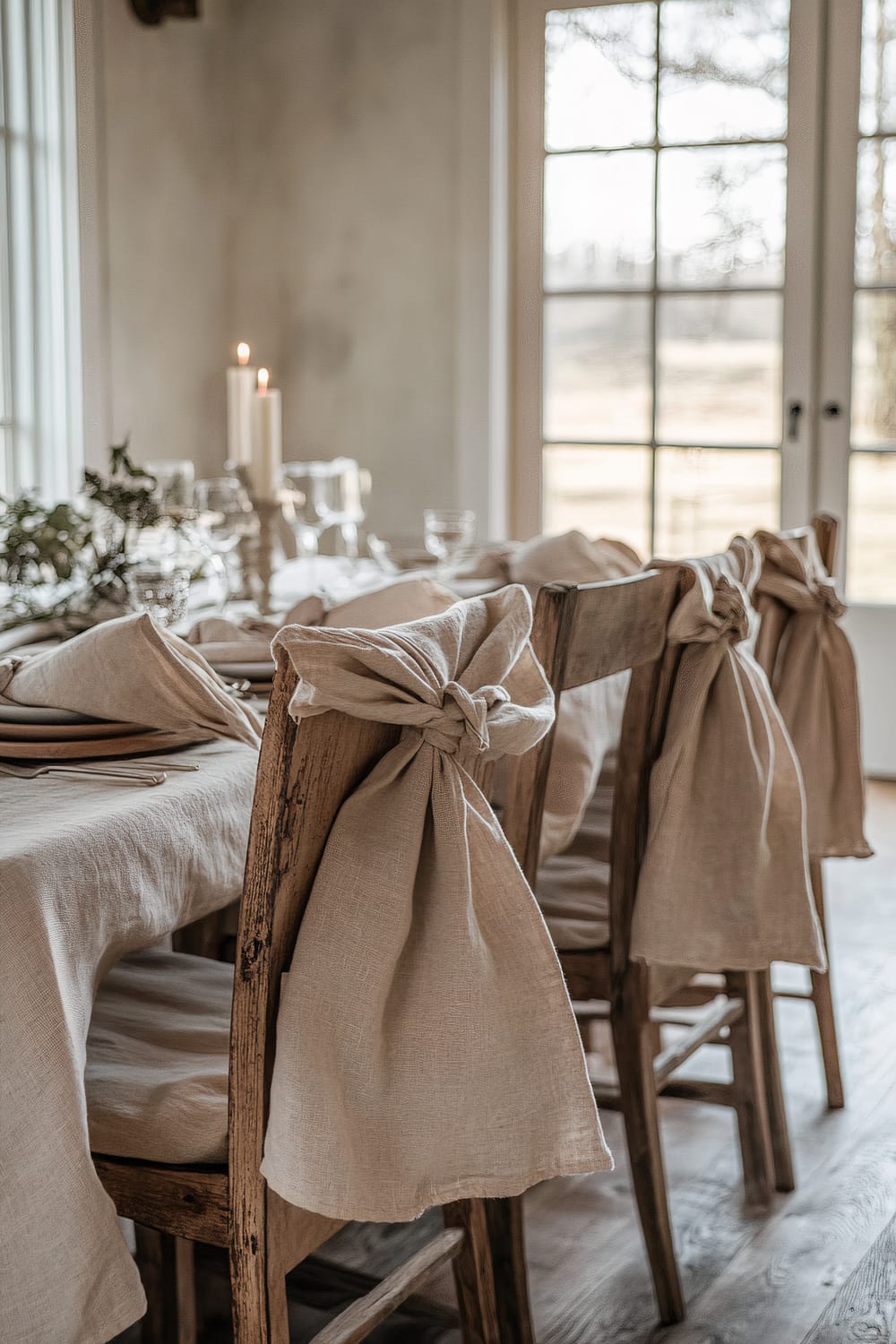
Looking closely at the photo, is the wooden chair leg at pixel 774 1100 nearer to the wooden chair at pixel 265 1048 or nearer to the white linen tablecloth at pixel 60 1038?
the wooden chair at pixel 265 1048

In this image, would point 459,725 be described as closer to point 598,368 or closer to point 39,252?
point 39,252

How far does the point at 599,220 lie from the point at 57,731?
3310 millimetres

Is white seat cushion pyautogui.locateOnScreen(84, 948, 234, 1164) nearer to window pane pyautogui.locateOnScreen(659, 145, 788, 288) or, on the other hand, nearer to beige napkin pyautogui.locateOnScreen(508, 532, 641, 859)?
beige napkin pyautogui.locateOnScreen(508, 532, 641, 859)

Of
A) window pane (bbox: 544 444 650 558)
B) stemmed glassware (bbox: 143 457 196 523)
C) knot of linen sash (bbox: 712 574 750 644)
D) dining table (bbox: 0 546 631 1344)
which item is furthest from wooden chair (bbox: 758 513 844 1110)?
window pane (bbox: 544 444 650 558)

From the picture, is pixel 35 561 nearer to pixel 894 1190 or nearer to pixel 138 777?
pixel 138 777

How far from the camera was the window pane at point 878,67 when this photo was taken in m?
3.74

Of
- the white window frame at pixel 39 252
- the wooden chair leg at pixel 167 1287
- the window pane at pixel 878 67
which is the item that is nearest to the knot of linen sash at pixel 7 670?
the wooden chair leg at pixel 167 1287

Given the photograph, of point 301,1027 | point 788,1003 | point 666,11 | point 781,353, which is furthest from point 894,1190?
point 666,11

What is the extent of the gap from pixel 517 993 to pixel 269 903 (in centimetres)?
19

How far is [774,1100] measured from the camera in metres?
1.88

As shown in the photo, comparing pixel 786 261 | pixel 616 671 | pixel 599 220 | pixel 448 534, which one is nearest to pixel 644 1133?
pixel 616 671

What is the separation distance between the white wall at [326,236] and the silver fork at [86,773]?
2.82 metres

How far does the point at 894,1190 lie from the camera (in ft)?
6.13

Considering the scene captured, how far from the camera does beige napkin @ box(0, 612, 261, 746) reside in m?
1.21
